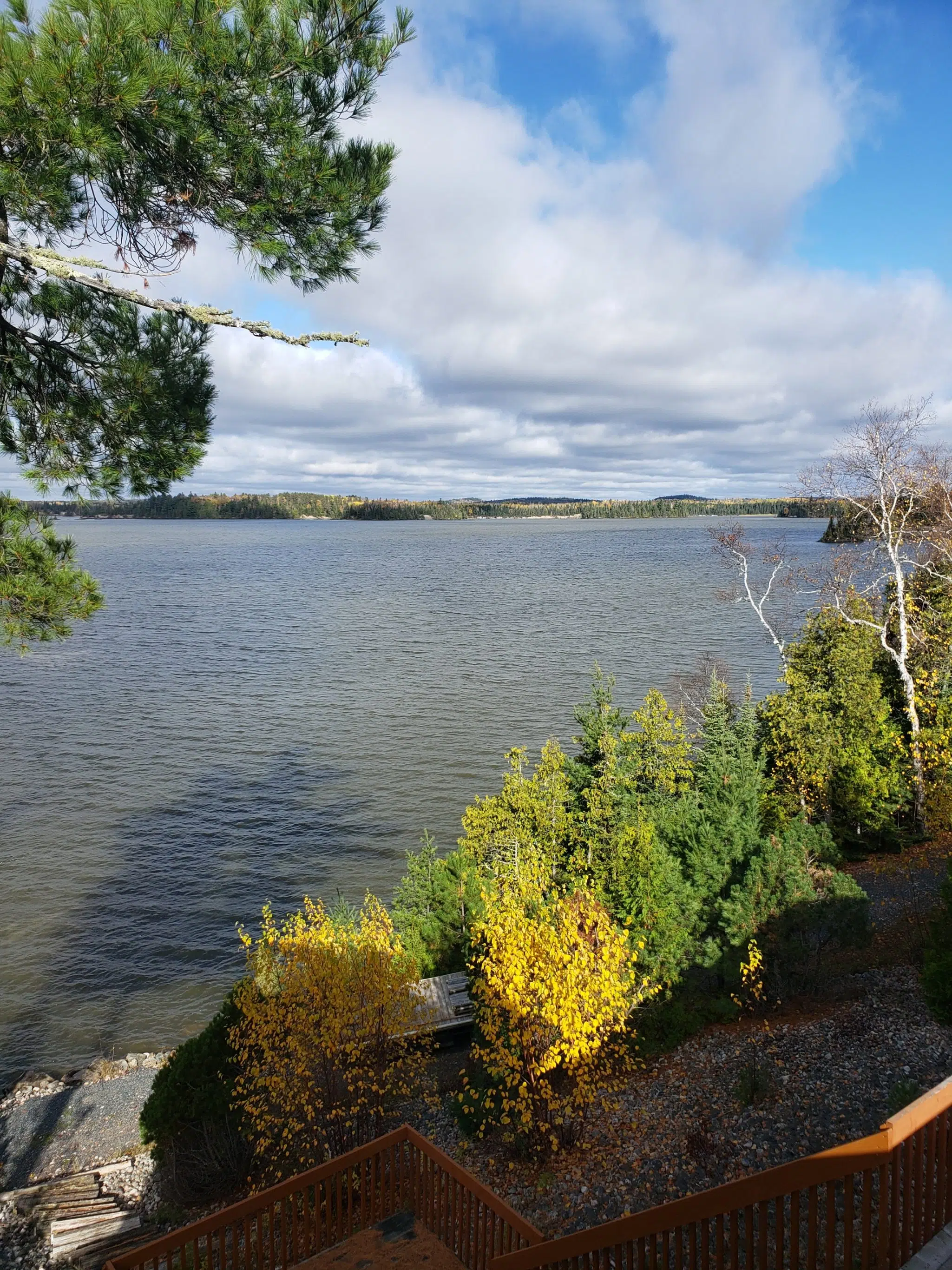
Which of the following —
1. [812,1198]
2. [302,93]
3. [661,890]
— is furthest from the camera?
[661,890]

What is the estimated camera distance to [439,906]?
60.2 ft

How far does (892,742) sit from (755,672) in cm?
1932

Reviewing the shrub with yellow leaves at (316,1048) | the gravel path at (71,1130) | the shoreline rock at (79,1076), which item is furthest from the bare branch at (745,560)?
the gravel path at (71,1130)

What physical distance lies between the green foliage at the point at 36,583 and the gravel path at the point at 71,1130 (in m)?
11.0

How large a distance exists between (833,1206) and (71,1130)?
642 inches

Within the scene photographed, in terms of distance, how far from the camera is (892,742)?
903 inches

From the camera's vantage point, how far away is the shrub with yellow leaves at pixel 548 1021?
37.8 feet

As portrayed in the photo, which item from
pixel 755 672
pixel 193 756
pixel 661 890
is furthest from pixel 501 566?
pixel 661 890

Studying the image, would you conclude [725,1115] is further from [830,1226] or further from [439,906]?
[439,906]

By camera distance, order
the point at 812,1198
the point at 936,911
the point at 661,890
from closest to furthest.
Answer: the point at 812,1198, the point at 936,911, the point at 661,890

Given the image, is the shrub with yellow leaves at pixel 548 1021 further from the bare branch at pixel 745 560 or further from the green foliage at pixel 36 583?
the bare branch at pixel 745 560

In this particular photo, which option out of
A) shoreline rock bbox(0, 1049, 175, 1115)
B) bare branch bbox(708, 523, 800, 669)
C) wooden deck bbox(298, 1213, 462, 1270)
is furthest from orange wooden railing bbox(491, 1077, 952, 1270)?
bare branch bbox(708, 523, 800, 669)

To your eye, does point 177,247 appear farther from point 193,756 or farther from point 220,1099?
point 193,756

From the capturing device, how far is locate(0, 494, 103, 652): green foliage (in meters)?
9.53
